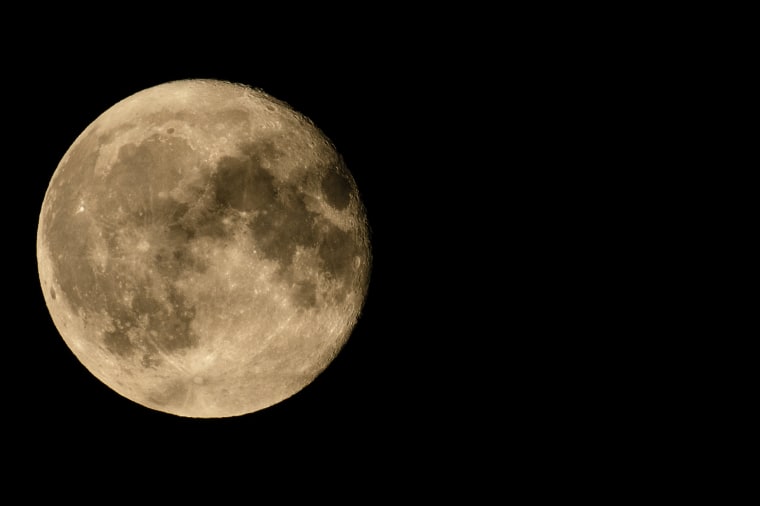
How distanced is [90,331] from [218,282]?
34.1 inches

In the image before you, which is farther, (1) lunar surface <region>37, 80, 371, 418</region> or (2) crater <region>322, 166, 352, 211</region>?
(2) crater <region>322, 166, 352, 211</region>

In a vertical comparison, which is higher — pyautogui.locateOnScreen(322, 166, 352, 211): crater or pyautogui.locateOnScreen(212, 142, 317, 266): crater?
pyautogui.locateOnScreen(322, 166, 352, 211): crater

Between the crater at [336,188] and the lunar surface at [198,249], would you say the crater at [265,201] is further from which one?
the crater at [336,188]

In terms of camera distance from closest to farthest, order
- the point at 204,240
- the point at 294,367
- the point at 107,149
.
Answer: the point at 204,240, the point at 107,149, the point at 294,367

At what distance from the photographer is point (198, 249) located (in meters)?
2.66

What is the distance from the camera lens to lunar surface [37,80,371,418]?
2.68 m

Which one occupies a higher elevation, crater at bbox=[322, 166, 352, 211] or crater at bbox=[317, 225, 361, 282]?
crater at bbox=[322, 166, 352, 211]

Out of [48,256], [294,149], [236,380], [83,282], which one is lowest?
[236,380]

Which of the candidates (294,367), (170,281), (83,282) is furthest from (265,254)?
(83,282)

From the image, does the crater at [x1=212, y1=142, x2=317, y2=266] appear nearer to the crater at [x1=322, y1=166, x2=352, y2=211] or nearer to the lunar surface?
the lunar surface

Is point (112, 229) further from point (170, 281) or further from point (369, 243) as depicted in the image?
point (369, 243)

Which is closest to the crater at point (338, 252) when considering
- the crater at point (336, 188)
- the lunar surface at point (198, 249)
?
the lunar surface at point (198, 249)

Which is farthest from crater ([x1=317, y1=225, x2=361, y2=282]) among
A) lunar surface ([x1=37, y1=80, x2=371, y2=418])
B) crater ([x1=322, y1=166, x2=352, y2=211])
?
crater ([x1=322, y1=166, x2=352, y2=211])

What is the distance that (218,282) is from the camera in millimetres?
2693
